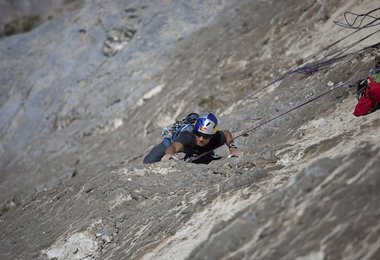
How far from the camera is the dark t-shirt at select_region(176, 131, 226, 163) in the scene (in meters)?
7.95

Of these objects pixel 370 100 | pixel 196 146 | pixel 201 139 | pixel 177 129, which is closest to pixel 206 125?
pixel 201 139

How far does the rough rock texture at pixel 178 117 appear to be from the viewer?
433cm

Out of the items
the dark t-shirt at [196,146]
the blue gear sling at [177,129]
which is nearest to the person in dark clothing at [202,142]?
the dark t-shirt at [196,146]

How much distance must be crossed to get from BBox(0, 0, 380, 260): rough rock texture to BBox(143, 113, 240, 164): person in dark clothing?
0.34 m

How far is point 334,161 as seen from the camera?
15.1 feet

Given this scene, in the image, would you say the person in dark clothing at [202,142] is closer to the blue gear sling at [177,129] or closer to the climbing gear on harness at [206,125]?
the climbing gear on harness at [206,125]

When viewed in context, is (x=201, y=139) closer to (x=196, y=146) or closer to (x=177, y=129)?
(x=196, y=146)

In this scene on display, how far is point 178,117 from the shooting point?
13312 mm

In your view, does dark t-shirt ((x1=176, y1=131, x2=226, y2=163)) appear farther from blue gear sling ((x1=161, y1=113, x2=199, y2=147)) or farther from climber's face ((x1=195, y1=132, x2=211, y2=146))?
blue gear sling ((x1=161, y1=113, x2=199, y2=147))

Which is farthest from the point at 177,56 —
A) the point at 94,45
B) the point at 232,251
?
the point at 232,251

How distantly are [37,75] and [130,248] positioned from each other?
18.6m

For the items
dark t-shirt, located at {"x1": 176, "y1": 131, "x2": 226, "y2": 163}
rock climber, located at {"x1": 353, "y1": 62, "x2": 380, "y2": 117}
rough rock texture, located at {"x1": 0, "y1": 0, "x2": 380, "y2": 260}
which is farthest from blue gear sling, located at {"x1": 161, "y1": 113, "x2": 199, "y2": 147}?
rock climber, located at {"x1": 353, "y1": 62, "x2": 380, "y2": 117}

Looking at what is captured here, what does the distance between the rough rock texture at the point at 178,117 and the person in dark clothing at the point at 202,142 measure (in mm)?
336

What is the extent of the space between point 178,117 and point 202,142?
5.44 meters
